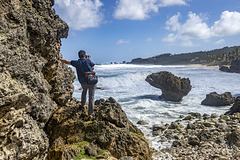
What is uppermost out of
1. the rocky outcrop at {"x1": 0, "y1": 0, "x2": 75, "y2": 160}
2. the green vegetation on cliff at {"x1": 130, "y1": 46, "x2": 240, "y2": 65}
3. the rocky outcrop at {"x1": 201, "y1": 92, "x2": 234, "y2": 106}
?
the green vegetation on cliff at {"x1": 130, "y1": 46, "x2": 240, "y2": 65}

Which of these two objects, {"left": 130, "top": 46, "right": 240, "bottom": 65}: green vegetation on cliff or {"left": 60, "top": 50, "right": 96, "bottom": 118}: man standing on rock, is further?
{"left": 130, "top": 46, "right": 240, "bottom": 65}: green vegetation on cliff

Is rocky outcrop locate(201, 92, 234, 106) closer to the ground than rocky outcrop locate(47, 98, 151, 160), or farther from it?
closer to the ground

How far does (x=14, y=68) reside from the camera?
9.21ft

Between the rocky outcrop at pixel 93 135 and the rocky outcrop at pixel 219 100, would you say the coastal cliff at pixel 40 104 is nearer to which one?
the rocky outcrop at pixel 93 135

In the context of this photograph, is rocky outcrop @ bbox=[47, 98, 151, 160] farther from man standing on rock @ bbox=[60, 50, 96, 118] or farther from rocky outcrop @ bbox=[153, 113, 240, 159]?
rocky outcrop @ bbox=[153, 113, 240, 159]

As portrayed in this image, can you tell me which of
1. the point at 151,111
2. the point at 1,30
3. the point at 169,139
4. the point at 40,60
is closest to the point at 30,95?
the point at 1,30

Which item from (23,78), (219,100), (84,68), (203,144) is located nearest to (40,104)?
(23,78)

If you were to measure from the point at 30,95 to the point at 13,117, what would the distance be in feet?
1.26

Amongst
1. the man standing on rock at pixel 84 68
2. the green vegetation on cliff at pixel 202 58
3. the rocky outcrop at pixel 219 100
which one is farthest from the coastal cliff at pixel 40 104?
the green vegetation on cliff at pixel 202 58

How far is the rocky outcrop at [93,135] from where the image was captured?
3.76 meters

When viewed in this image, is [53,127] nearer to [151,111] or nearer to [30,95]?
[30,95]

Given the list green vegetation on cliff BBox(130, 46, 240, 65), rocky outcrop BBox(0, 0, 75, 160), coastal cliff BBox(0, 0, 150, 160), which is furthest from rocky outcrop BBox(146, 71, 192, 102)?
green vegetation on cliff BBox(130, 46, 240, 65)

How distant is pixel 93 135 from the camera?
4.24 meters

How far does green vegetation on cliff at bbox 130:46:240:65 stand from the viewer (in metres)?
72.2
